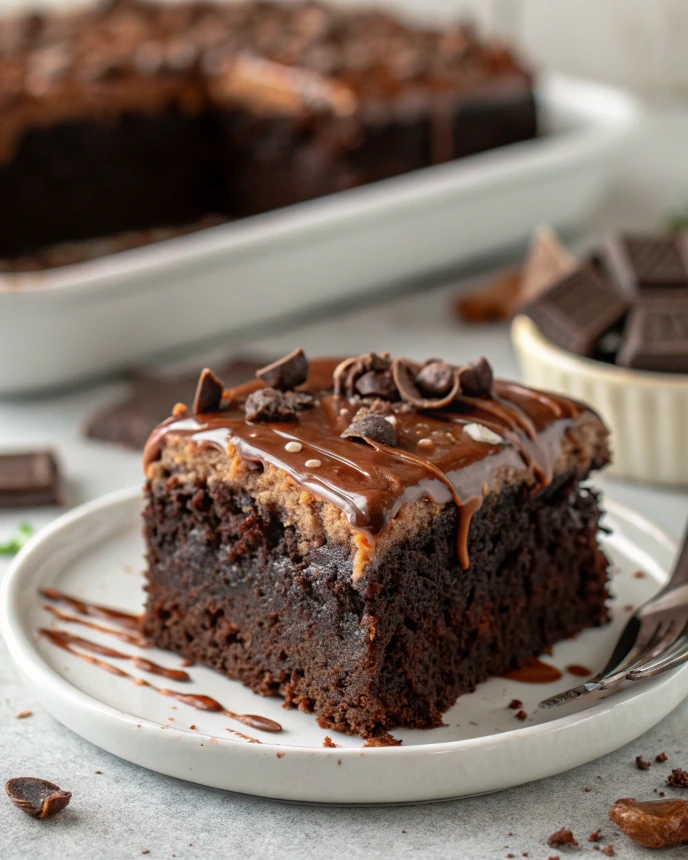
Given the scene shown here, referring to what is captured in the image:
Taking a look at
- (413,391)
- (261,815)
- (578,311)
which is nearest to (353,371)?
(413,391)

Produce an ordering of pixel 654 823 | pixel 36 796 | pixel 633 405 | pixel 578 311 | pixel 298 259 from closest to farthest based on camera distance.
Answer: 1. pixel 654 823
2. pixel 36 796
3. pixel 633 405
4. pixel 578 311
5. pixel 298 259

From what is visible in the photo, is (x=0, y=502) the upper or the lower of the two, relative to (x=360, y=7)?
lower

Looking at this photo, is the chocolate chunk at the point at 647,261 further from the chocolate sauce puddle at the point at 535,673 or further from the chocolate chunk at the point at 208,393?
the chocolate chunk at the point at 208,393

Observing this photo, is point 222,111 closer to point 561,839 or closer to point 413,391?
point 413,391

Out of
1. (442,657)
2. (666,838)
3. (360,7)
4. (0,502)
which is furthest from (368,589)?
(360,7)

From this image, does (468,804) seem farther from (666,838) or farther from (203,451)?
(203,451)

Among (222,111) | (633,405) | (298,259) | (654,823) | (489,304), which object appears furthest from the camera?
(222,111)

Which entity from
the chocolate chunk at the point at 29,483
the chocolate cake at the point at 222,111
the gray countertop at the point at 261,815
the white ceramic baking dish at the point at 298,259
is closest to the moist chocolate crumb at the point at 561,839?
the gray countertop at the point at 261,815
